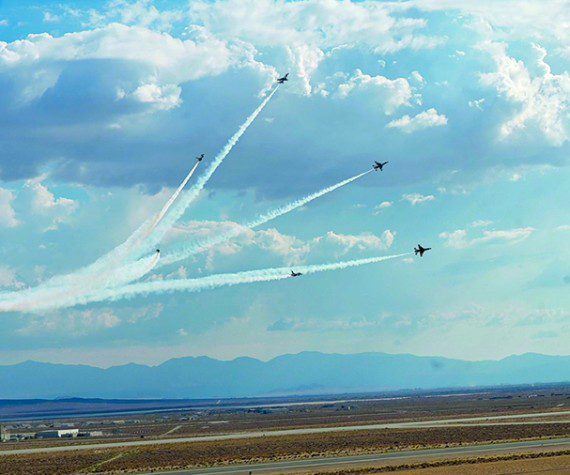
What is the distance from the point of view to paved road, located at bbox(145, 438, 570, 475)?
321ft

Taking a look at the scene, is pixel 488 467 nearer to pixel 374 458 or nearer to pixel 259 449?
pixel 374 458

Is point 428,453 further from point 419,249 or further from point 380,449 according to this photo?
point 419,249

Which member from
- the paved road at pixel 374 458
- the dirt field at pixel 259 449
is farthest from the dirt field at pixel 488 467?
the dirt field at pixel 259 449

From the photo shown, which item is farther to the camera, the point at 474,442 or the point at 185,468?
the point at 474,442

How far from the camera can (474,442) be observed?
12794cm

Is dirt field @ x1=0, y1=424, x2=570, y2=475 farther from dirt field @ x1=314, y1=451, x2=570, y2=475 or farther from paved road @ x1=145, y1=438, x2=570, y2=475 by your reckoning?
dirt field @ x1=314, y1=451, x2=570, y2=475

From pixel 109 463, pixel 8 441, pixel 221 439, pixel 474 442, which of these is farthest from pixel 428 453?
pixel 8 441

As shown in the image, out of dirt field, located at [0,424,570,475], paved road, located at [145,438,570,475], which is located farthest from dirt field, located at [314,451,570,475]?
dirt field, located at [0,424,570,475]

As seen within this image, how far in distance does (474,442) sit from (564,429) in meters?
30.5

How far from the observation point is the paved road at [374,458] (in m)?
97.8

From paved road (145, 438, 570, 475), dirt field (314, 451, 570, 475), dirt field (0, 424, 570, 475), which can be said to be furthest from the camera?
dirt field (0, 424, 570, 475)

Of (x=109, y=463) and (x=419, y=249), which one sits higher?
(x=419, y=249)

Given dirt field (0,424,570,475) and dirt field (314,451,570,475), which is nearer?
dirt field (314,451,570,475)

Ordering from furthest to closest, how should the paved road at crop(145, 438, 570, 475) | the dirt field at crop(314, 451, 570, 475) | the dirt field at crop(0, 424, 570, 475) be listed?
the dirt field at crop(0, 424, 570, 475)
the paved road at crop(145, 438, 570, 475)
the dirt field at crop(314, 451, 570, 475)
